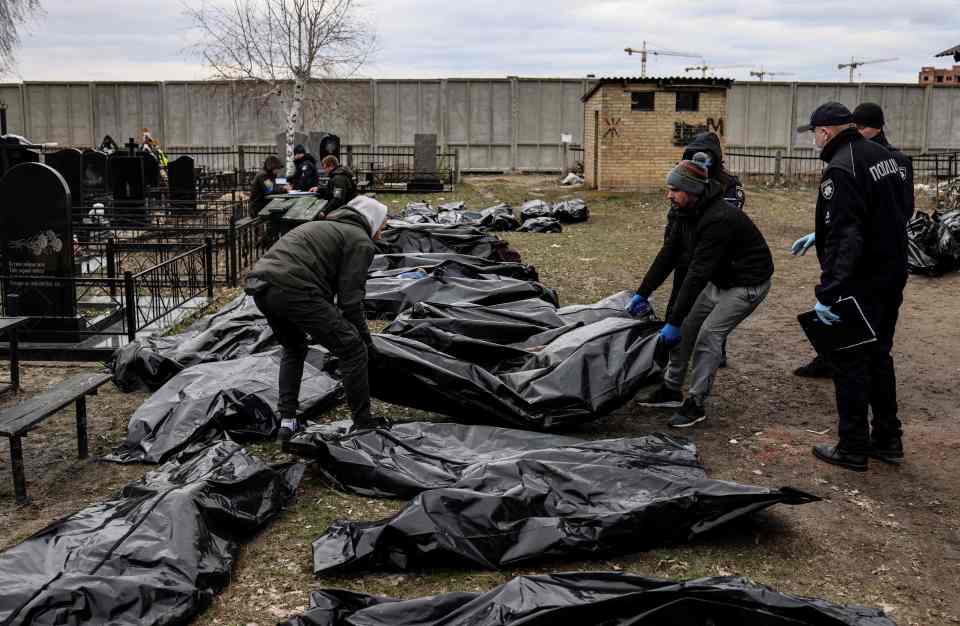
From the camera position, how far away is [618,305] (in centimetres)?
775

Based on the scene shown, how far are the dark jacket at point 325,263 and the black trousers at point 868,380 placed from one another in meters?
2.66

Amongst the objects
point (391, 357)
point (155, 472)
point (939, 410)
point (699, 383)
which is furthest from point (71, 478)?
point (939, 410)

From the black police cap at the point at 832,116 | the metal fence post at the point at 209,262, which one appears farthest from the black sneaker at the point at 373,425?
the metal fence post at the point at 209,262

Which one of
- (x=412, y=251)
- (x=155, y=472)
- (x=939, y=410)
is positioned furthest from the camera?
(x=412, y=251)

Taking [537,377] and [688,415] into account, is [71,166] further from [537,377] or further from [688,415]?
[688,415]

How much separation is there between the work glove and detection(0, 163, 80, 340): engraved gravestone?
17.3 feet

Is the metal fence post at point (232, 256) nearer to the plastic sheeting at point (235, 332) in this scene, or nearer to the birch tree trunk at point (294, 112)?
the plastic sheeting at point (235, 332)

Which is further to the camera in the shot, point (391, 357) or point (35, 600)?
point (391, 357)

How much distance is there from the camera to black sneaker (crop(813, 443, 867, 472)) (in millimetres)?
4973

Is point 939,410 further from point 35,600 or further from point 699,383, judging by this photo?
point 35,600

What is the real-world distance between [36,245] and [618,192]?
15122mm

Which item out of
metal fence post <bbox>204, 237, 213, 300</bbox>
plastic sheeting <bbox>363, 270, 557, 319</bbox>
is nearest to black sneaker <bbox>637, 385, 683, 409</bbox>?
plastic sheeting <bbox>363, 270, 557, 319</bbox>

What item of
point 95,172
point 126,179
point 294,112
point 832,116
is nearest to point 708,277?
point 832,116

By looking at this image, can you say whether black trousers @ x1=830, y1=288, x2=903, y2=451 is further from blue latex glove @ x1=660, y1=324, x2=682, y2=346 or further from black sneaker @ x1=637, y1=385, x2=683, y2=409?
black sneaker @ x1=637, y1=385, x2=683, y2=409
